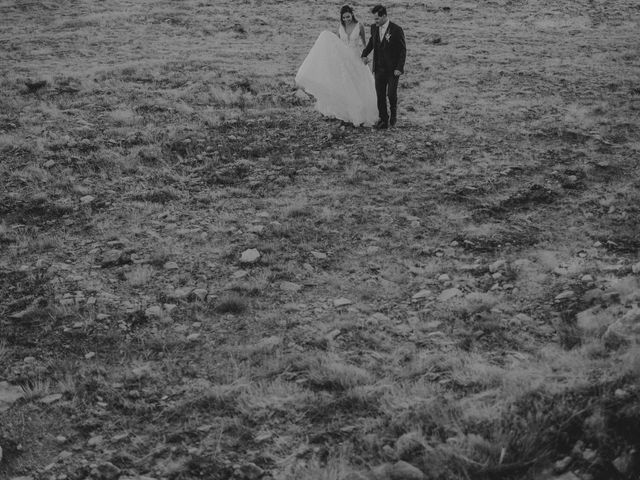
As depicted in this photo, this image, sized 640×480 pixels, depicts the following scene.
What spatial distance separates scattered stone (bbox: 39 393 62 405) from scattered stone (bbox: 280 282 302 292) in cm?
255

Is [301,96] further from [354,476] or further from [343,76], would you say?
[354,476]

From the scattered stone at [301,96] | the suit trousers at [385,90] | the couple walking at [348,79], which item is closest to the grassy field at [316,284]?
the scattered stone at [301,96]

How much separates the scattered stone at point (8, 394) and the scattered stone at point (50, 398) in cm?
21

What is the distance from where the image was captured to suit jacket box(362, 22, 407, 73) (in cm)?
1038

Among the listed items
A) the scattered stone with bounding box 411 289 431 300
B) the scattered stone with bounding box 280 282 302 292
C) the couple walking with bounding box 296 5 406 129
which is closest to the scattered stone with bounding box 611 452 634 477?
the scattered stone with bounding box 411 289 431 300

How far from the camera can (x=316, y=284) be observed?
6402mm

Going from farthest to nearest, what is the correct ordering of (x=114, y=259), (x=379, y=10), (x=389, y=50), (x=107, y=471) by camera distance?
(x=389, y=50) < (x=379, y=10) < (x=114, y=259) < (x=107, y=471)

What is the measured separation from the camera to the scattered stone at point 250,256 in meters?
6.88

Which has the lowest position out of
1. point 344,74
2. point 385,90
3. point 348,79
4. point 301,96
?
point 301,96

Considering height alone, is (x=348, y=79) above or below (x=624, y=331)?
above

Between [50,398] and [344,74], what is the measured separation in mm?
8663

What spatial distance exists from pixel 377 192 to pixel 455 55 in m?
12.2

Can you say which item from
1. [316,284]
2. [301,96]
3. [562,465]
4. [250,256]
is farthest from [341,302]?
[301,96]

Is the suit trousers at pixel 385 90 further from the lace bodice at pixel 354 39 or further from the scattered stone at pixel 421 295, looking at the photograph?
the scattered stone at pixel 421 295
